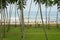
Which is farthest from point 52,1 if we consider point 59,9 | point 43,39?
point 43,39

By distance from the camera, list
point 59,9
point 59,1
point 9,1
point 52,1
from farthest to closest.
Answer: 1. point 52,1
2. point 59,9
3. point 59,1
4. point 9,1

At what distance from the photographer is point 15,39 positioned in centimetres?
3641

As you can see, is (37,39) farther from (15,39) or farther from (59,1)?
(59,1)

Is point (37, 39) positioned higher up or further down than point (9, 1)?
further down

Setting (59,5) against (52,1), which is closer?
(59,5)

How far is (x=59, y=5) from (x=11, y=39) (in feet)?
102

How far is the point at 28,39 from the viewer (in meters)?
35.6

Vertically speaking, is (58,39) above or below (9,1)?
below

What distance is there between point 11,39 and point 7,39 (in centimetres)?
78

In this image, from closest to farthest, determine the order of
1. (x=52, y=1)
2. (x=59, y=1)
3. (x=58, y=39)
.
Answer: (x=58, y=39) < (x=59, y=1) < (x=52, y=1)

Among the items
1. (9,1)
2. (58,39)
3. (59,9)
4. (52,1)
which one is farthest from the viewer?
(52,1)

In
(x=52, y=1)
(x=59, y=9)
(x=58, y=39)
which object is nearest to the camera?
(x=58, y=39)

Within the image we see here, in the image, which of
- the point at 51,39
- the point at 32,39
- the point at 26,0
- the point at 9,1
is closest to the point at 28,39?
the point at 32,39

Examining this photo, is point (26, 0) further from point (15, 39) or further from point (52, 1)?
point (15, 39)
